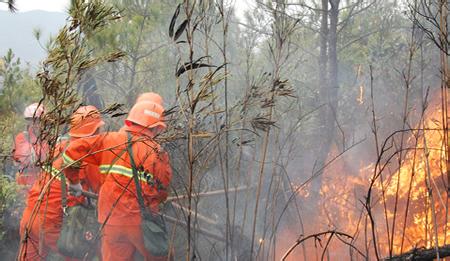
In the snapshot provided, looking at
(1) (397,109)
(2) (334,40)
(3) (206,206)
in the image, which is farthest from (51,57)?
(1) (397,109)

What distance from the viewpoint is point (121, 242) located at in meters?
3.77

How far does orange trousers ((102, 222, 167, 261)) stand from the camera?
372 centimetres

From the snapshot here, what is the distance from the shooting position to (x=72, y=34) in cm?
157

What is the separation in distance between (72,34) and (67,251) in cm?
286

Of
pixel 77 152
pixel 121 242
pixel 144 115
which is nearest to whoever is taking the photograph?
pixel 77 152

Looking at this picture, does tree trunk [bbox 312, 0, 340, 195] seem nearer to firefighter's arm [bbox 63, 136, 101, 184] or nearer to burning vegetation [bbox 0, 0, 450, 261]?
burning vegetation [bbox 0, 0, 450, 261]

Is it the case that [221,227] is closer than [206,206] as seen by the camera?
Yes

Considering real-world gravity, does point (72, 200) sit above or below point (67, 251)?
above

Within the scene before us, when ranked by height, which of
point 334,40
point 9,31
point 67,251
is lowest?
point 67,251

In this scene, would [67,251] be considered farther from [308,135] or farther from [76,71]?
[308,135]

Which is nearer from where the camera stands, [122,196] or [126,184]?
[126,184]

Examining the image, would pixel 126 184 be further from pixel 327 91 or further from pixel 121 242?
pixel 327 91

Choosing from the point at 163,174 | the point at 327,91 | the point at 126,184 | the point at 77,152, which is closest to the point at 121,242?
the point at 126,184

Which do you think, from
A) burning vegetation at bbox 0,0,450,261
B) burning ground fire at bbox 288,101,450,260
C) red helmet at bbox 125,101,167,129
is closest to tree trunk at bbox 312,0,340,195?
burning vegetation at bbox 0,0,450,261
